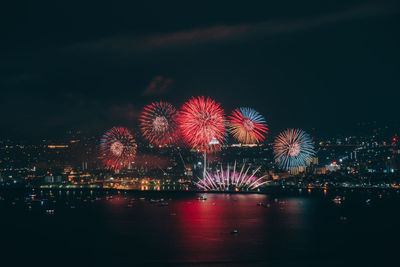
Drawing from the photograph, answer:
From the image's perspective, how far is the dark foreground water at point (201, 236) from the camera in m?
54.8

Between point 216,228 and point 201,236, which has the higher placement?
point 216,228

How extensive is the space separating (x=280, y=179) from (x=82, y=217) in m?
113

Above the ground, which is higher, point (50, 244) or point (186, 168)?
point (186, 168)

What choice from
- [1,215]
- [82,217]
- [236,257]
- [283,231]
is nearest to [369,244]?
[283,231]

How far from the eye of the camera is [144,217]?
9069cm

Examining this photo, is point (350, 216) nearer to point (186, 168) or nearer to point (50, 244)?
point (50, 244)

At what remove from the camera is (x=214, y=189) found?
16288 centimetres

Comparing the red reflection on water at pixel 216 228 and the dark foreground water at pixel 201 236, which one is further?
the red reflection on water at pixel 216 228

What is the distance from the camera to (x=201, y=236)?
222 ft

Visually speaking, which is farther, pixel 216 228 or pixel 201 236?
pixel 216 228

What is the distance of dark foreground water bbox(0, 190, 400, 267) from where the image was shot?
54750mm

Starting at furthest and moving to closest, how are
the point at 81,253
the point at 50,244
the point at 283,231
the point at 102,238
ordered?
the point at 283,231, the point at 102,238, the point at 50,244, the point at 81,253

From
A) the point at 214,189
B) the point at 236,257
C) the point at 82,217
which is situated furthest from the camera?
the point at 214,189

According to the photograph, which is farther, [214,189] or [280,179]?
[280,179]
